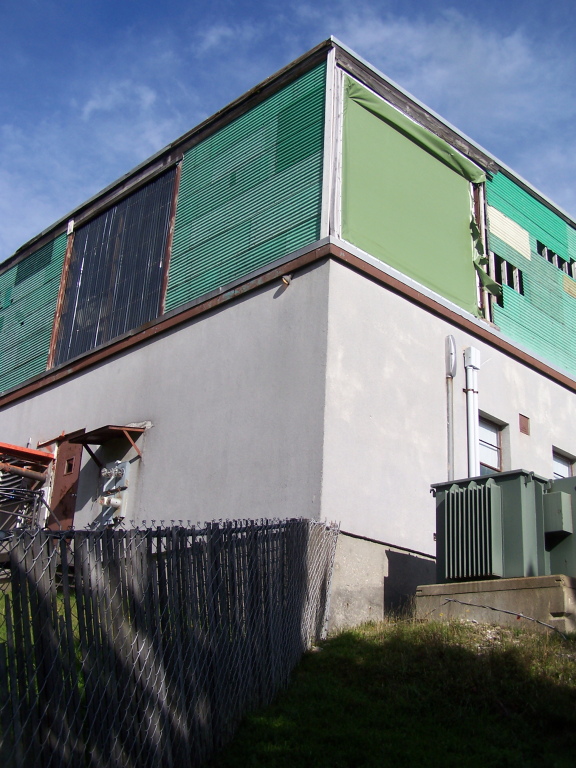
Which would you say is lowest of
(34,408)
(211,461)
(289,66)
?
(211,461)

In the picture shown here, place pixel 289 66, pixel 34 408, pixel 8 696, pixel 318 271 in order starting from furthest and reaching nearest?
pixel 34 408, pixel 289 66, pixel 318 271, pixel 8 696

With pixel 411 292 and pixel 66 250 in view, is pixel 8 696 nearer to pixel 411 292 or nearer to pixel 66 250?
pixel 411 292

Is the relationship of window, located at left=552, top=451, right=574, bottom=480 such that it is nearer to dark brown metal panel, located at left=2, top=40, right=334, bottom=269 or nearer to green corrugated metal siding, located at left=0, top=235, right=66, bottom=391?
dark brown metal panel, located at left=2, top=40, right=334, bottom=269

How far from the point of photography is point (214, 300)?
49.4ft

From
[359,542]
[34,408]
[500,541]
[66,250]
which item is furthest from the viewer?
[66,250]

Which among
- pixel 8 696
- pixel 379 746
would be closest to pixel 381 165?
pixel 379 746

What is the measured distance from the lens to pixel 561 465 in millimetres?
16828

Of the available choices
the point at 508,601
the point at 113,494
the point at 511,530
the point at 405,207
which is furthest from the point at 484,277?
the point at 508,601

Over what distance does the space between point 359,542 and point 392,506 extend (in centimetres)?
93

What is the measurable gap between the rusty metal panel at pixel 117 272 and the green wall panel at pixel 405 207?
4.31 meters

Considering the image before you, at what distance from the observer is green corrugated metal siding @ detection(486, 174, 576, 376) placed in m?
17.1

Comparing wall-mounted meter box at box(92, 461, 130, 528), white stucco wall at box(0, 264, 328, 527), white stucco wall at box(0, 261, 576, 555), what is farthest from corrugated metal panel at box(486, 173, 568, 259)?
wall-mounted meter box at box(92, 461, 130, 528)

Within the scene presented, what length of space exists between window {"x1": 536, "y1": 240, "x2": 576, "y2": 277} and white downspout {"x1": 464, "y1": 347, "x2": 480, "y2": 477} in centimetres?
459

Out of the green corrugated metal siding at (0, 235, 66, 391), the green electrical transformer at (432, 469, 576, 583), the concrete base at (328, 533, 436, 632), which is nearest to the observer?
the green electrical transformer at (432, 469, 576, 583)
